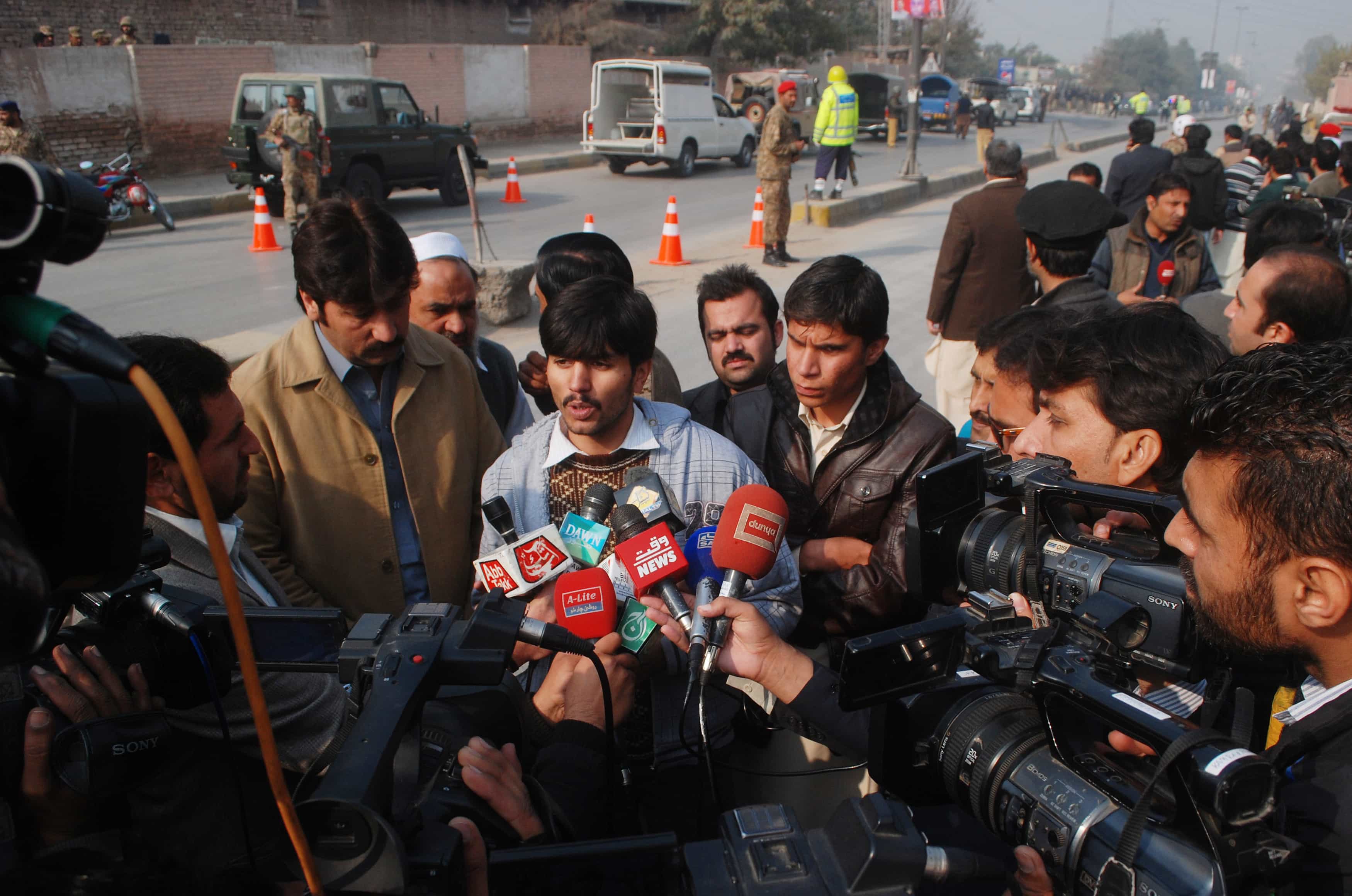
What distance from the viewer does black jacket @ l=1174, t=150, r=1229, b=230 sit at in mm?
7391

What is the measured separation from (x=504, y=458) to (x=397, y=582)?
19.9 inches

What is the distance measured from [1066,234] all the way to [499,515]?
2.89m

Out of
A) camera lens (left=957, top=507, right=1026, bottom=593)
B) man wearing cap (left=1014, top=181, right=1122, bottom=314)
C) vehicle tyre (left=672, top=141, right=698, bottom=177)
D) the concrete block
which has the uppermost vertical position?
vehicle tyre (left=672, top=141, right=698, bottom=177)

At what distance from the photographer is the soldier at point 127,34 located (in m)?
16.7

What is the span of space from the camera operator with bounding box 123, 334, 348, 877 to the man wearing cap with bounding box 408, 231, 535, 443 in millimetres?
1283

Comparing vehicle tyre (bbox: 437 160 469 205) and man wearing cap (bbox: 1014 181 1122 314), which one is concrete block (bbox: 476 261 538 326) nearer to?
man wearing cap (bbox: 1014 181 1122 314)

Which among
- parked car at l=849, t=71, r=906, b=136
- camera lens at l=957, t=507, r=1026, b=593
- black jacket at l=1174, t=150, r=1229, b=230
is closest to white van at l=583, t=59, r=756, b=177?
parked car at l=849, t=71, r=906, b=136

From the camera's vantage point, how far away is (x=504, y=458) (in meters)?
2.39

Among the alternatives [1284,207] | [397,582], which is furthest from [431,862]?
[1284,207]

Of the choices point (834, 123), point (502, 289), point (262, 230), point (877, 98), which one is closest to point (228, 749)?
point (502, 289)

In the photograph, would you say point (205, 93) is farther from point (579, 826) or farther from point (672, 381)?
Result: point (579, 826)

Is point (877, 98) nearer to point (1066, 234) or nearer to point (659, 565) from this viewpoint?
point (1066, 234)

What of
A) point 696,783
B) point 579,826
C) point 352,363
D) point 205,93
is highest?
point 205,93

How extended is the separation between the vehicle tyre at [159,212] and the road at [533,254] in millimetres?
213
